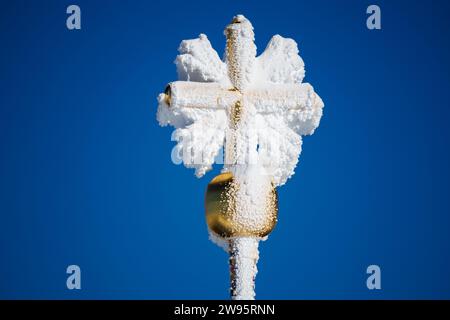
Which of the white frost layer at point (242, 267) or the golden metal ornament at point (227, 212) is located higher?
the golden metal ornament at point (227, 212)

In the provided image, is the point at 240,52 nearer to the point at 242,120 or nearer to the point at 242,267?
the point at 242,120

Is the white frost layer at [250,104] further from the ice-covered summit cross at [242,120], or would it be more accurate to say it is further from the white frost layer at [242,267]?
the white frost layer at [242,267]

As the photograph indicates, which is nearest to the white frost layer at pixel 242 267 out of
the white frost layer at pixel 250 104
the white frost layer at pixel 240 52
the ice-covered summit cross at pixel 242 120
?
the ice-covered summit cross at pixel 242 120

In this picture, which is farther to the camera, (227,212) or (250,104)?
(250,104)

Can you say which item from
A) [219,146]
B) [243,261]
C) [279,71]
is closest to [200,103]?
[219,146]

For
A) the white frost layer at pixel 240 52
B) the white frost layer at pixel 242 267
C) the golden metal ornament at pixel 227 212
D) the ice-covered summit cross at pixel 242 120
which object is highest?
the white frost layer at pixel 240 52

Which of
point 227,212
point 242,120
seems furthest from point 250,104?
point 227,212

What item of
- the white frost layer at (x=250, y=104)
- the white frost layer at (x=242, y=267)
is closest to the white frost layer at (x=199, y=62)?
the white frost layer at (x=250, y=104)

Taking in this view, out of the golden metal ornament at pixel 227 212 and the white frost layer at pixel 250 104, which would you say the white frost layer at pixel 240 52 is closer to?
the white frost layer at pixel 250 104
